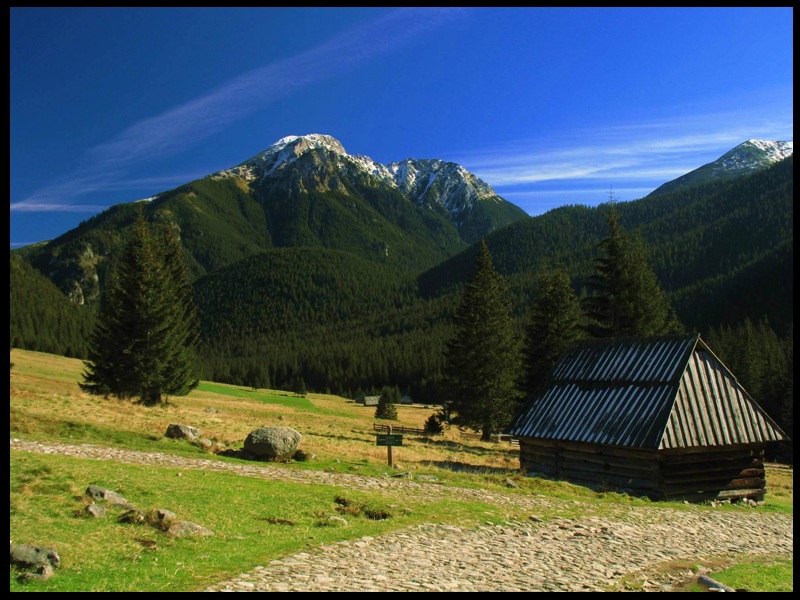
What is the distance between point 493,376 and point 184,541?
36.1m

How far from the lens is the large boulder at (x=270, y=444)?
2289cm

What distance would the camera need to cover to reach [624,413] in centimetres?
2492

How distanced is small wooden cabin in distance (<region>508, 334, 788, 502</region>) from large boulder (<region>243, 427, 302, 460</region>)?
11.9m

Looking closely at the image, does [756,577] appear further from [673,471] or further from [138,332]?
[138,332]

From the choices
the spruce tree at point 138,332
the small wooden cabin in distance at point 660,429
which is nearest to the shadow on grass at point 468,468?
the small wooden cabin in distance at point 660,429

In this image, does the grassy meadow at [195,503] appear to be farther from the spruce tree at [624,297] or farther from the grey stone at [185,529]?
the spruce tree at [624,297]

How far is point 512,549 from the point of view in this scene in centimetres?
1235

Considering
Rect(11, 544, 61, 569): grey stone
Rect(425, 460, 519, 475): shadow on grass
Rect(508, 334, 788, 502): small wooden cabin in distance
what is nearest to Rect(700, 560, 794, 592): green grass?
Rect(508, 334, 788, 502): small wooden cabin in distance

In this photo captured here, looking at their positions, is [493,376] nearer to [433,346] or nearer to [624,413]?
[624,413]

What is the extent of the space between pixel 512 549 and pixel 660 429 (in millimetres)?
13287

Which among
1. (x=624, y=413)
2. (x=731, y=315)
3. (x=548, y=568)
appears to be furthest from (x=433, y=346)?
(x=548, y=568)

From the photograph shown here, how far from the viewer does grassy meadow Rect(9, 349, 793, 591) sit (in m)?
9.92

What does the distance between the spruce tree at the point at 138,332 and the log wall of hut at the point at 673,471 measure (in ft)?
97.7

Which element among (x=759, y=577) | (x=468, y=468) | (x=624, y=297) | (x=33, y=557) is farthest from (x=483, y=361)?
(x=33, y=557)
